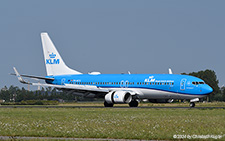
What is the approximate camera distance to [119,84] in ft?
206

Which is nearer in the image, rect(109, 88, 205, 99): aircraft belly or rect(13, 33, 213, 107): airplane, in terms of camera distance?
rect(13, 33, 213, 107): airplane

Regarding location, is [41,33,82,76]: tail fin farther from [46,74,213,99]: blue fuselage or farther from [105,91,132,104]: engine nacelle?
[105,91,132,104]: engine nacelle

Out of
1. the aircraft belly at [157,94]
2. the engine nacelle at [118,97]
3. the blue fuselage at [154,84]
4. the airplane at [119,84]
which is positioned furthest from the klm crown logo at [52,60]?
the aircraft belly at [157,94]

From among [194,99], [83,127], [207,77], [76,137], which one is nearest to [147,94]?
[194,99]

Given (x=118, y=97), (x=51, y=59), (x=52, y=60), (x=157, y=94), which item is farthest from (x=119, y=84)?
(x=51, y=59)

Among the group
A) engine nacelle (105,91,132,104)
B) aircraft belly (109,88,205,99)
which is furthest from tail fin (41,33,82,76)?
aircraft belly (109,88,205,99)

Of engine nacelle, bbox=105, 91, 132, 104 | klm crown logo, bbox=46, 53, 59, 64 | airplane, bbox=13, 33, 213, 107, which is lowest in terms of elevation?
engine nacelle, bbox=105, 91, 132, 104

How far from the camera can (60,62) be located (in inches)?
2795

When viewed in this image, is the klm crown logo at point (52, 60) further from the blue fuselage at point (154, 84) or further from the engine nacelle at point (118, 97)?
the engine nacelle at point (118, 97)

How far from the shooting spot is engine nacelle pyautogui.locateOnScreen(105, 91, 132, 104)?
2325 inches

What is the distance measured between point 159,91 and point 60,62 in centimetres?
1827

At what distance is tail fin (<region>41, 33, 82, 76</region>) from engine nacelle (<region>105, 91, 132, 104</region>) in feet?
39.4

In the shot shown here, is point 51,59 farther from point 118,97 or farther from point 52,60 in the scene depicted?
point 118,97

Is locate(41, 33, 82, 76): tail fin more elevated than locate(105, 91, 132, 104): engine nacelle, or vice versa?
locate(41, 33, 82, 76): tail fin
